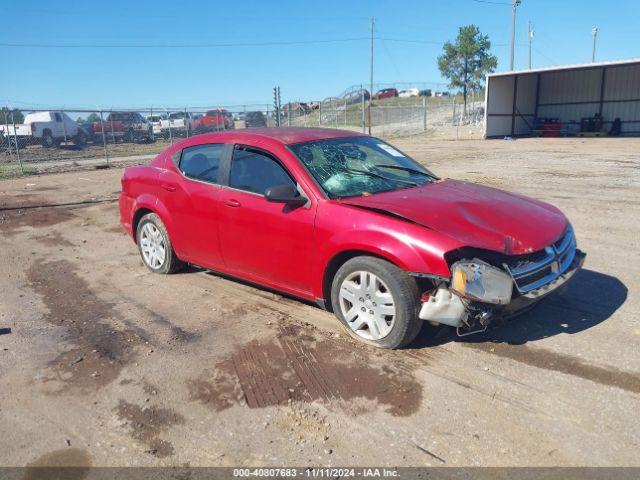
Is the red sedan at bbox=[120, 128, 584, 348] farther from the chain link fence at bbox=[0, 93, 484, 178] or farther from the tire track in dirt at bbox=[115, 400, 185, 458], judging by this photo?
the chain link fence at bbox=[0, 93, 484, 178]

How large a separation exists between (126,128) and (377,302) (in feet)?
92.2

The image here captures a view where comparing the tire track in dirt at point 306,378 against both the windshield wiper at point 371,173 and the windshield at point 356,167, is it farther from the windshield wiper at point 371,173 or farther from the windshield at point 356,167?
the windshield wiper at point 371,173

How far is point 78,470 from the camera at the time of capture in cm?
274

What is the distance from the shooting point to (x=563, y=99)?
31.7 meters

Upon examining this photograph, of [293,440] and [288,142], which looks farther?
[288,142]

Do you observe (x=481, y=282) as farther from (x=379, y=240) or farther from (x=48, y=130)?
(x=48, y=130)

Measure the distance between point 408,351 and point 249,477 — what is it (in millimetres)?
1617

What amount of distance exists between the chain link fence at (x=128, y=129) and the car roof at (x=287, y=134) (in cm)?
1458

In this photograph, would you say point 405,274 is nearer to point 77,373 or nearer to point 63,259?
point 77,373

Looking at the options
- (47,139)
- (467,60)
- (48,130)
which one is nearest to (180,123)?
(48,130)

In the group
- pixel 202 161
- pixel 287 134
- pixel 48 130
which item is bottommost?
pixel 202 161

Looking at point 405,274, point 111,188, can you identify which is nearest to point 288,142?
point 405,274

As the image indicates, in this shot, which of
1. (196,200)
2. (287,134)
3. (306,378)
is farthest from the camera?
(196,200)

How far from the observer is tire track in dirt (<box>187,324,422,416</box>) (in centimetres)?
332
